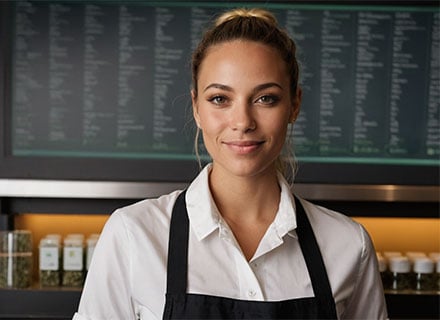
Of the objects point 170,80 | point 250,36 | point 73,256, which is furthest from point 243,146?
point 73,256

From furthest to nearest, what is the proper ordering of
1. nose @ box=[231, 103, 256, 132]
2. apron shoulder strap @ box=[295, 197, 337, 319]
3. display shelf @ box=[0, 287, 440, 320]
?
1. display shelf @ box=[0, 287, 440, 320]
2. apron shoulder strap @ box=[295, 197, 337, 319]
3. nose @ box=[231, 103, 256, 132]

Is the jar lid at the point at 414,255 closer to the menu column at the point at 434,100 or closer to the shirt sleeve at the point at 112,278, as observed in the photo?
the menu column at the point at 434,100

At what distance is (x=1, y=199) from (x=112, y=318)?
1.02 m

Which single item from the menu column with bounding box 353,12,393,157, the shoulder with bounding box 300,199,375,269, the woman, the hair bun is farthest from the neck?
the menu column with bounding box 353,12,393,157

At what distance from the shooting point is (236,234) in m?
1.36

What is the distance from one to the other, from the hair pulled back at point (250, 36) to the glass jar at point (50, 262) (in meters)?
0.96

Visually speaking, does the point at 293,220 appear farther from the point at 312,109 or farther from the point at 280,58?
the point at 312,109

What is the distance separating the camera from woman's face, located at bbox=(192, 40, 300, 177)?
4.09ft

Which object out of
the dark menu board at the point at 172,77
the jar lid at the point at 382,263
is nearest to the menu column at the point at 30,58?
the dark menu board at the point at 172,77

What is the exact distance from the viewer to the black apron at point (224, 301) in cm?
127

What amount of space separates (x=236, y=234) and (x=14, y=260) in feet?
3.41

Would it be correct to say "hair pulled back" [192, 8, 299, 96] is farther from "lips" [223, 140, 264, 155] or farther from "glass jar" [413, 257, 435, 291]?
"glass jar" [413, 257, 435, 291]

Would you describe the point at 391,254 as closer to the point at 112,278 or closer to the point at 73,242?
the point at 73,242

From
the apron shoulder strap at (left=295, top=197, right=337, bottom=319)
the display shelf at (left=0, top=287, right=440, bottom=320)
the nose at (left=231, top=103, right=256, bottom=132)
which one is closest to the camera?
the nose at (left=231, top=103, right=256, bottom=132)
